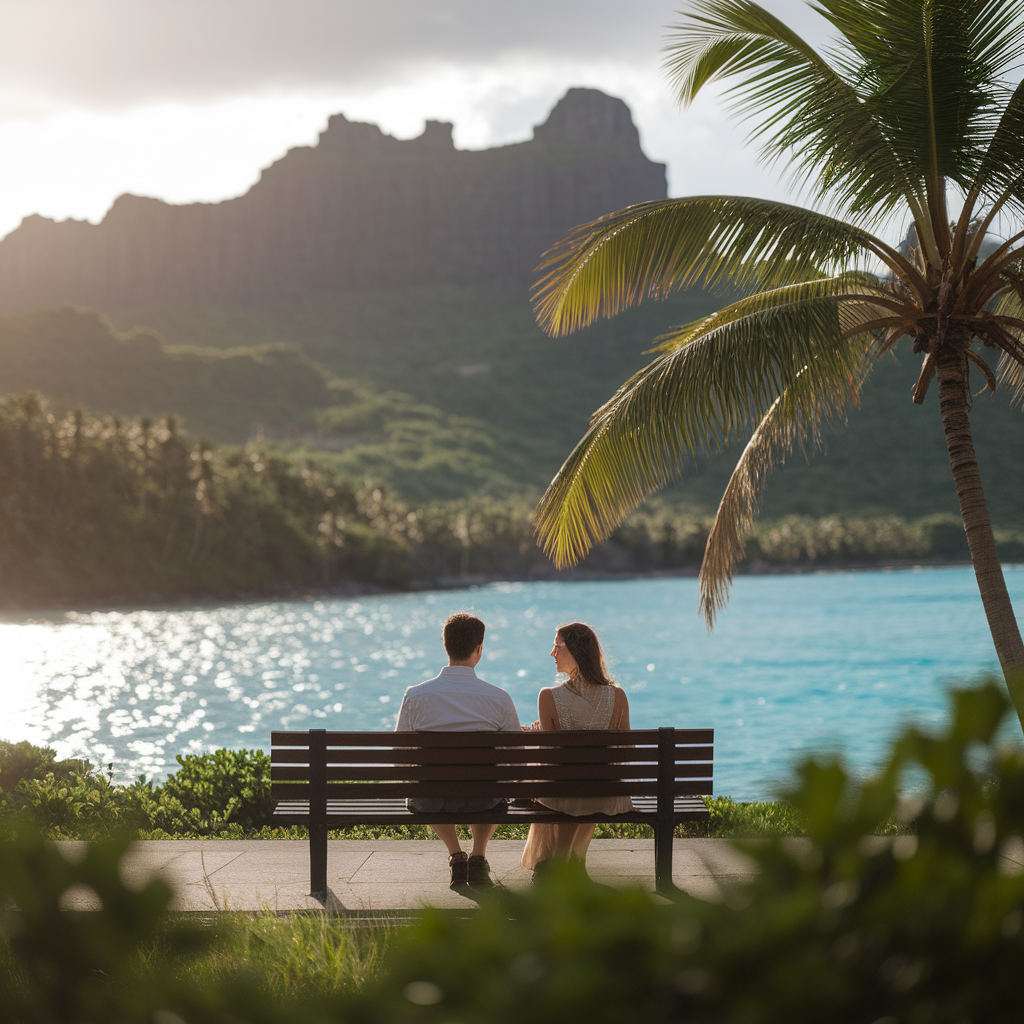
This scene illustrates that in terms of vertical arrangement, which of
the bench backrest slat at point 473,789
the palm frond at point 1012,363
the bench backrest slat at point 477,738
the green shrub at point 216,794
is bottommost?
the green shrub at point 216,794

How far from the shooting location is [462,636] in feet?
18.4

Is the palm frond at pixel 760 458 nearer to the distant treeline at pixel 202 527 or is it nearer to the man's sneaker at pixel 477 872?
the man's sneaker at pixel 477 872

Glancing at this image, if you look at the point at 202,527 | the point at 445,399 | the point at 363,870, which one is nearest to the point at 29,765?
the point at 363,870

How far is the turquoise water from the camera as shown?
27.5 meters

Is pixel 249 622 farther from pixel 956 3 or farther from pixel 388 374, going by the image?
pixel 388 374

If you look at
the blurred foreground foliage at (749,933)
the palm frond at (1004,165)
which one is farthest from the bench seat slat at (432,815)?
the palm frond at (1004,165)

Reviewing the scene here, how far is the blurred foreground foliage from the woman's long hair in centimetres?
391

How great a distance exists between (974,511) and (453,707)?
4.11 m

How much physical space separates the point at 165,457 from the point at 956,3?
92.1m

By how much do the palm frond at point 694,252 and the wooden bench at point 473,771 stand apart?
13.1 feet

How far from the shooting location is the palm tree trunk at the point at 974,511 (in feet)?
22.1

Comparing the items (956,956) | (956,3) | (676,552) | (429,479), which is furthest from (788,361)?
(429,479)

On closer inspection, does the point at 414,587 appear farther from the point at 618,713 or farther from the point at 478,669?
the point at 618,713

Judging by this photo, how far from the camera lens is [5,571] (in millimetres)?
77062
